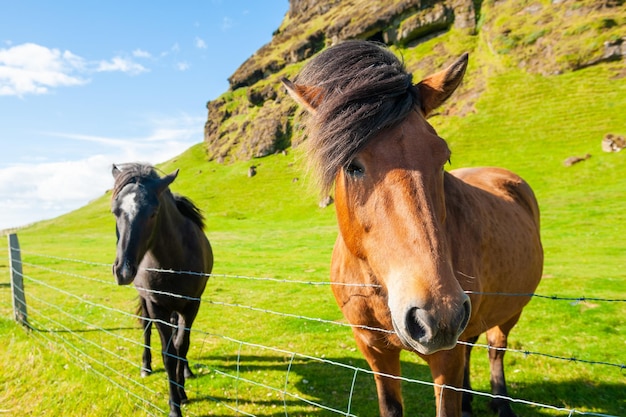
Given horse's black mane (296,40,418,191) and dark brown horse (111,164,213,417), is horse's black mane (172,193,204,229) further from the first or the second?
horse's black mane (296,40,418,191)

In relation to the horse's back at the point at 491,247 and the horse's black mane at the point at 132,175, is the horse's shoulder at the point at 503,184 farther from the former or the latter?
the horse's black mane at the point at 132,175

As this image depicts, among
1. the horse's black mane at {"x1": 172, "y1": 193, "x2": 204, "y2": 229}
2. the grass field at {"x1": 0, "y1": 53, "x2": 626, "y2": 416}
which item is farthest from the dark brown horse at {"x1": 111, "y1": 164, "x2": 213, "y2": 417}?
the grass field at {"x1": 0, "y1": 53, "x2": 626, "y2": 416}

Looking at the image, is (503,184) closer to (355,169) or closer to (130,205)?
(355,169)

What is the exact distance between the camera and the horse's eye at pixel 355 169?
220 cm

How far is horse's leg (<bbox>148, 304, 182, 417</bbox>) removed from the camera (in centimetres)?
441

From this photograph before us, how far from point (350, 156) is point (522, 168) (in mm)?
35586

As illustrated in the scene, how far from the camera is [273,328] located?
838cm

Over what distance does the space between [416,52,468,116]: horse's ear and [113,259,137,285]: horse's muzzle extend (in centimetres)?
336

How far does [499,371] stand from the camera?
461 centimetres

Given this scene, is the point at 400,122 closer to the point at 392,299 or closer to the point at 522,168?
the point at 392,299

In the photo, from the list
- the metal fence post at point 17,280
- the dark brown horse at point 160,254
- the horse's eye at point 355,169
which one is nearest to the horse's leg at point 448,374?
the horse's eye at point 355,169

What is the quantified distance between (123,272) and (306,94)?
280 centimetres

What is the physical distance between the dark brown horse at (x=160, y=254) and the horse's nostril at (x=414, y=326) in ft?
9.56

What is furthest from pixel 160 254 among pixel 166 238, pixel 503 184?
pixel 503 184
